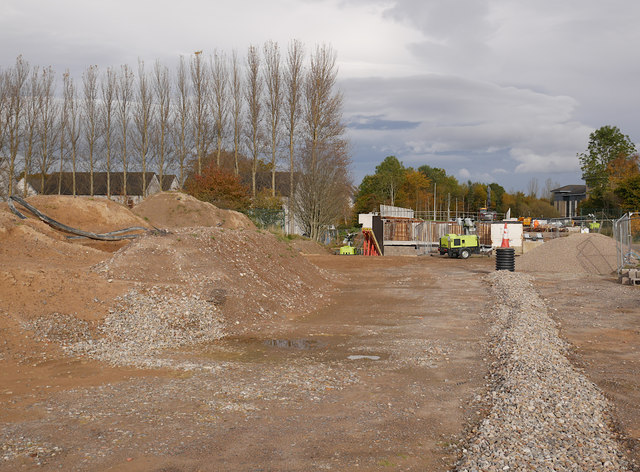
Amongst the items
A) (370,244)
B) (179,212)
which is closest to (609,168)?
(370,244)

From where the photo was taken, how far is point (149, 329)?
37.4ft

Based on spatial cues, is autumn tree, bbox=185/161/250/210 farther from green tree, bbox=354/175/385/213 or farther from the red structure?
green tree, bbox=354/175/385/213

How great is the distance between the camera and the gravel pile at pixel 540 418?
208 inches

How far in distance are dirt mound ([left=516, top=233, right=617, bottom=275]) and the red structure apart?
12713 mm

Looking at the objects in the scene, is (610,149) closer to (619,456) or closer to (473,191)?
(473,191)

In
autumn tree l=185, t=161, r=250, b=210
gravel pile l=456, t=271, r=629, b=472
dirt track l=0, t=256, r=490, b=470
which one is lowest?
dirt track l=0, t=256, r=490, b=470

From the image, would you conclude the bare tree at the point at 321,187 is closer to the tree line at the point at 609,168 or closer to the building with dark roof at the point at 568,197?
the tree line at the point at 609,168

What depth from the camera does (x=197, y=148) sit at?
52.2m

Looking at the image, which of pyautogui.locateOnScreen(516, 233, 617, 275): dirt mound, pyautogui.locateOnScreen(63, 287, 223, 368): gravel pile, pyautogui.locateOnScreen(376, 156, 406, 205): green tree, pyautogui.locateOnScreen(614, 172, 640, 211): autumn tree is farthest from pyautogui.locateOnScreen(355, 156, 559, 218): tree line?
pyautogui.locateOnScreen(63, 287, 223, 368): gravel pile

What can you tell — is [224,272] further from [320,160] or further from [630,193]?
[630,193]

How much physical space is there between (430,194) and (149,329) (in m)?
86.7

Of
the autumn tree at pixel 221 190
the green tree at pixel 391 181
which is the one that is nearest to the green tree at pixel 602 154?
the green tree at pixel 391 181

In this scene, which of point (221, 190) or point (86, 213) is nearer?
point (86, 213)

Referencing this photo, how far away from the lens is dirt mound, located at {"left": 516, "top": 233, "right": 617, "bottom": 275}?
26619mm
